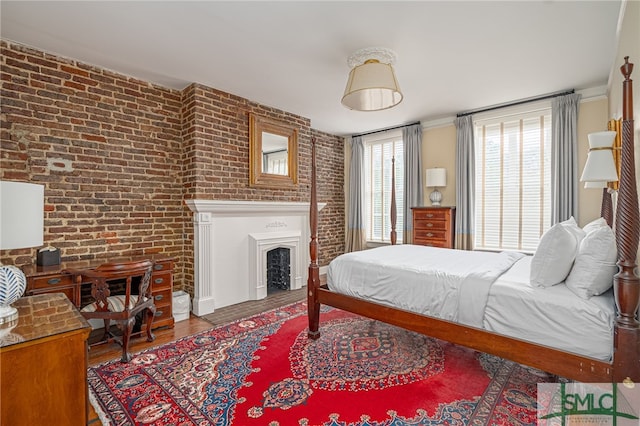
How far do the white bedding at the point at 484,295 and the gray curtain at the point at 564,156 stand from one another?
1.48 m

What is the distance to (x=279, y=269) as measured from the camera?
5078 millimetres

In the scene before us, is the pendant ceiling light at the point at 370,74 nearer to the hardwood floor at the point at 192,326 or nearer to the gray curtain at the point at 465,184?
the gray curtain at the point at 465,184

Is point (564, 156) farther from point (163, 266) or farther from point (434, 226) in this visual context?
point (163, 266)

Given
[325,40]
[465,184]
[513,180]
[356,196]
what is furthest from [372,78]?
[356,196]

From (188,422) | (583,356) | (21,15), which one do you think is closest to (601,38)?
(583,356)

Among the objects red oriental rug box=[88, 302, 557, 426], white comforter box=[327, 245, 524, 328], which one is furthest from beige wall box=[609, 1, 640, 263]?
red oriental rug box=[88, 302, 557, 426]

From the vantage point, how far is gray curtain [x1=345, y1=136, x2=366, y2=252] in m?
6.20

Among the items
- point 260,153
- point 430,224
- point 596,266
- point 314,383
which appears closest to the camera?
point 596,266

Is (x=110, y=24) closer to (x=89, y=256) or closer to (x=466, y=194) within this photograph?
(x=89, y=256)

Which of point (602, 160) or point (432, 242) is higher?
point (602, 160)

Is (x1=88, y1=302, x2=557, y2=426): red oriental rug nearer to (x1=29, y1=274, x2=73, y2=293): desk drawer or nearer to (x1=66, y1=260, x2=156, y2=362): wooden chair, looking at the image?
(x1=66, y1=260, x2=156, y2=362): wooden chair

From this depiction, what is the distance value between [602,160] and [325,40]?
2349 millimetres

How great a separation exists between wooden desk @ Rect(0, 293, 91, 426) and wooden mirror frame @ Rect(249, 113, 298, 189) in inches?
121

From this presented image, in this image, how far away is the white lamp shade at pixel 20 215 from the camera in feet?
4.70
